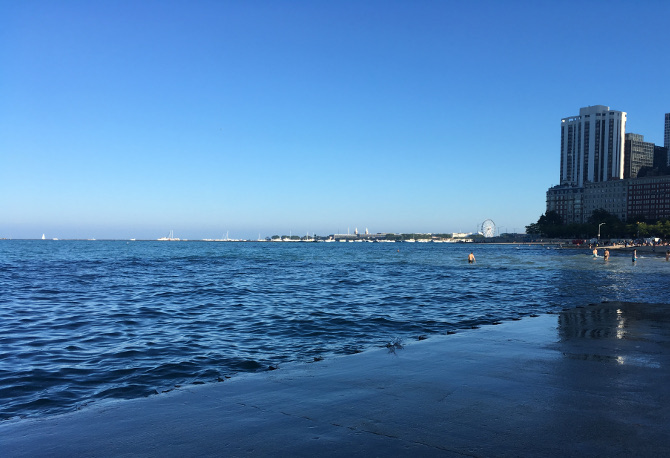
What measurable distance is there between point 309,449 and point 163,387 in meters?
4.62

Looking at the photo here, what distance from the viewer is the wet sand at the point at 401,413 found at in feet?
16.7

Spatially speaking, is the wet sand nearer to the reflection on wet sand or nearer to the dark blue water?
the reflection on wet sand

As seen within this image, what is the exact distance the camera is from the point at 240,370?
984cm

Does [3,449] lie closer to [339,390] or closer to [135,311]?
[339,390]

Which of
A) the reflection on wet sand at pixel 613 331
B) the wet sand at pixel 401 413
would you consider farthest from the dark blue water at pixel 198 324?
the reflection on wet sand at pixel 613 331

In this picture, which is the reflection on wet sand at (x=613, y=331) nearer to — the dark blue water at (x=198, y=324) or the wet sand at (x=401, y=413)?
the wet sand at (x=401, y=413)

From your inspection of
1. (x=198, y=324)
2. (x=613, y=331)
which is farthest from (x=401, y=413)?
(x=198, y=324)

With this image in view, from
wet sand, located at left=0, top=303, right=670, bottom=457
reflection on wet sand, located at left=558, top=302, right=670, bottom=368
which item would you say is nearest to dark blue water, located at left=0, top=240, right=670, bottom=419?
wet sand, located at left=0, top=303, right=670, bottom=457

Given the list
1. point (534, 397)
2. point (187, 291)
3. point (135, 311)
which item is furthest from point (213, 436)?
point (187, 291)

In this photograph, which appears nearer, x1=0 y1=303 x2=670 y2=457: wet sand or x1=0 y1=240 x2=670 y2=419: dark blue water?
x1=0 y1=303 x2=670 y2=457: wet sand

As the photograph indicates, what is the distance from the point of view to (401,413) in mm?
6086

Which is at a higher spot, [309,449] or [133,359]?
[309,449]

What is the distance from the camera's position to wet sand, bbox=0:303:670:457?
509cm

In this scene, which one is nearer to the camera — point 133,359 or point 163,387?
point 163,387
